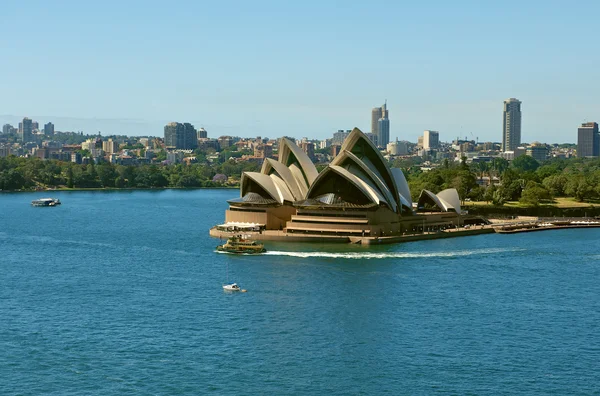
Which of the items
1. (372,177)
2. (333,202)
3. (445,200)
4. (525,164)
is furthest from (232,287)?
(525,164)

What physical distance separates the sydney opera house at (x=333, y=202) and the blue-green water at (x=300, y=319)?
3474mm

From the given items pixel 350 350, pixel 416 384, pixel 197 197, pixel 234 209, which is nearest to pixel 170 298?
pixel 350 350

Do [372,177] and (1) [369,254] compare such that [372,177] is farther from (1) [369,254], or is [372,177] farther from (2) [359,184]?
(1) [369,254]

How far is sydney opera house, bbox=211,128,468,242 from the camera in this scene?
2478 inches

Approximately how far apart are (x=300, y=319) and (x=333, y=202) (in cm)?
2777

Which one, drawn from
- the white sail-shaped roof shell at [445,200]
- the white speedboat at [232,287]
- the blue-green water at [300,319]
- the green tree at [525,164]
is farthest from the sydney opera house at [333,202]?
the green tree at [525,164]

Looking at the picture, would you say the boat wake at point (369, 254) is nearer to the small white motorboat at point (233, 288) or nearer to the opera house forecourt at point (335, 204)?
the opera house forecourt at point (335, 204)

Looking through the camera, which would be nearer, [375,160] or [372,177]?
[372,177]

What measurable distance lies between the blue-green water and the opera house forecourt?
322cm

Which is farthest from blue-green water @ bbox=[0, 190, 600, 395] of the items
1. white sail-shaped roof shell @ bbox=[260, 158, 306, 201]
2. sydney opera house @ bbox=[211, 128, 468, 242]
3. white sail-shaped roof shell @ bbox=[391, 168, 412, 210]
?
white sail-shaped roof shell @ bbox=[260, 158, 306, 201]

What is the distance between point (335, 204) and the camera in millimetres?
63781

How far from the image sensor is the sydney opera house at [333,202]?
206ft

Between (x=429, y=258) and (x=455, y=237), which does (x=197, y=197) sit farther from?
(x=429, y=258)

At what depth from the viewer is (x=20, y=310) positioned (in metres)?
38.2
